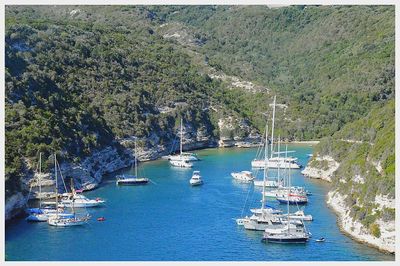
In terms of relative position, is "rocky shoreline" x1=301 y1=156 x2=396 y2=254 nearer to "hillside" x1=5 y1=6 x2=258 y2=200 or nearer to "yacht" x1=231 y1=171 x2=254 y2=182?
"yacht" x1=231 y1=171 x2=254 y2=182

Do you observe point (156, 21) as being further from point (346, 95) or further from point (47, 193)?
point (47, 193)

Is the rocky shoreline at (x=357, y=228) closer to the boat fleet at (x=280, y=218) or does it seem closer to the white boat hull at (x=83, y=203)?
the boat fleet at (x=280, y=218)

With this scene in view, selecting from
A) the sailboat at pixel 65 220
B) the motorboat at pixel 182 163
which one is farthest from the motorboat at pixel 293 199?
the motorboat at pixel 182 163

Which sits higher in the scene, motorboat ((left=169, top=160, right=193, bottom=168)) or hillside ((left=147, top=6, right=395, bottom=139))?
hillside ((left=147, top=6, right=395, bottom=139))

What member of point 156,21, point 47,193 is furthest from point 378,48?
point 47,193

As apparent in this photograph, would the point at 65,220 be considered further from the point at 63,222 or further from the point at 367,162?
the point at 367,162

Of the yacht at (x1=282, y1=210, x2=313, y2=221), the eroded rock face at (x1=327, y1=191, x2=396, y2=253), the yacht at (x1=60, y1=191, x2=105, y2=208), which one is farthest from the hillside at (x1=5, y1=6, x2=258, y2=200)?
the eroded rock face at (x1=327, y1=191, x2=396, y2=253)

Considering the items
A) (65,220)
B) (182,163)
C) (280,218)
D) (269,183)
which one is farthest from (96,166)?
(280,218)
